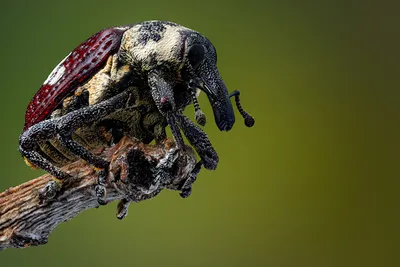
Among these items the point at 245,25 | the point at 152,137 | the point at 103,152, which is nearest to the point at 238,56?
the point at 245,25

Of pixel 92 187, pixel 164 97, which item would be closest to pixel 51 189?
pixel 92 187

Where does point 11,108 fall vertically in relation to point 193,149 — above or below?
below

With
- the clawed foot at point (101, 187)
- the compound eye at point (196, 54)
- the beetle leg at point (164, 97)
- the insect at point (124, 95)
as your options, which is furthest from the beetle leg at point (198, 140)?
the clawed foot at point (101, 187)

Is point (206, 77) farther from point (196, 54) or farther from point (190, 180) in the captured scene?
point (190, 180)

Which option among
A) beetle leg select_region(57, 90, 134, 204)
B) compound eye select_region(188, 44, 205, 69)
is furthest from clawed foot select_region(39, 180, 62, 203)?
compound eye select_region(188, 44, 205, 69)

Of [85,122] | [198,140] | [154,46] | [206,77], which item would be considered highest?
[154,46]

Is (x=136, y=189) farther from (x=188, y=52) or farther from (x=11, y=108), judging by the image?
(x=11, y=108)

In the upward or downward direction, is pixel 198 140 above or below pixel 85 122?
below

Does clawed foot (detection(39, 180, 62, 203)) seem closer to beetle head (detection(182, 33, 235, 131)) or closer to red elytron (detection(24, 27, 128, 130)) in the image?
red elytron (detection(24, 27, 128, 130))
